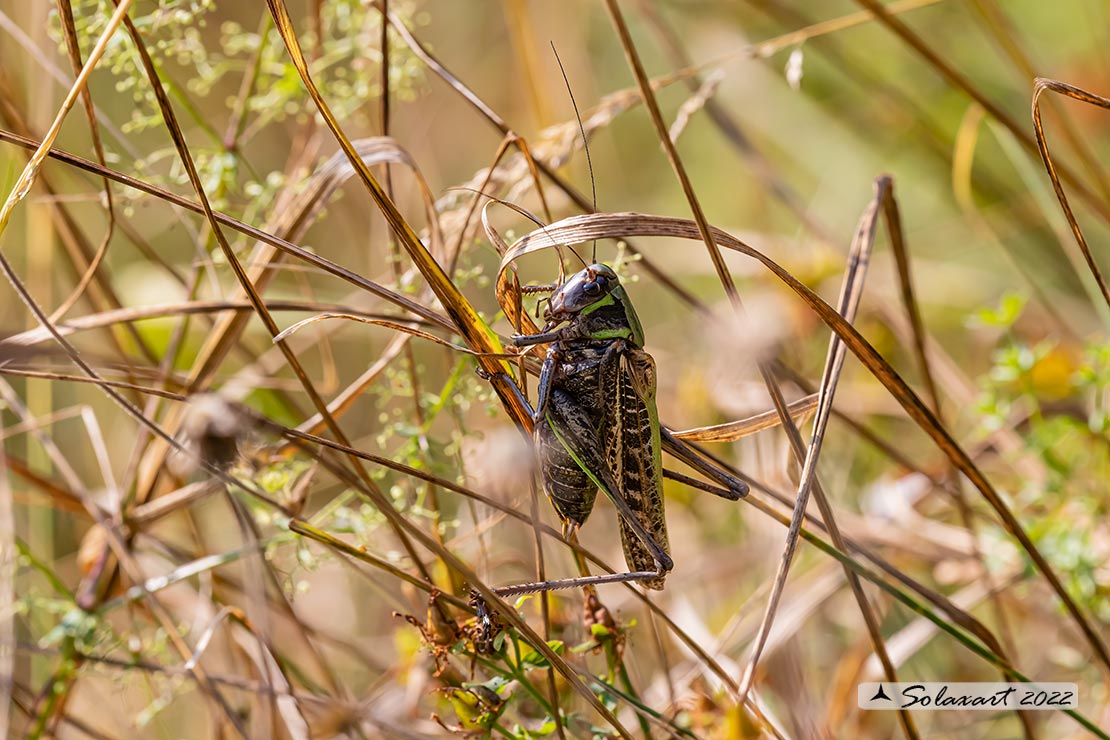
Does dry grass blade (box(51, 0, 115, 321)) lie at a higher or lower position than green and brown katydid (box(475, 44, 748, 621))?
higher

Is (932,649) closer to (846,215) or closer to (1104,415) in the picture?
(1104,415)

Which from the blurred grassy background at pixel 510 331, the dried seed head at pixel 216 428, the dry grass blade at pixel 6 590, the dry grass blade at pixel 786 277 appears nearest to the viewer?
the dried seed head at pixel 216 428

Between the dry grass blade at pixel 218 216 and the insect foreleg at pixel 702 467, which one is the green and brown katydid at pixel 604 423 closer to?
the insect foreleg at pixel 702 467

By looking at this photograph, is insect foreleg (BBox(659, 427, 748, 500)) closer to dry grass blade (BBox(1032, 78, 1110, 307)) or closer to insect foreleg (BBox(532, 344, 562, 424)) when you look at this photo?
insect foreleg (BBox(532, 344, 562, 424))

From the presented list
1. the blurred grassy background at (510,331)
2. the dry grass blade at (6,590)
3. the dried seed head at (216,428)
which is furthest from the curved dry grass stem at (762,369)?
the dry grass blade at (6,590)

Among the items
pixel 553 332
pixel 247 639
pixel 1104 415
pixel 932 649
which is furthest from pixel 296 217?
pixel 932 649

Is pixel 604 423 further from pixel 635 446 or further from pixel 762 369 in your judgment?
pixel 762 369

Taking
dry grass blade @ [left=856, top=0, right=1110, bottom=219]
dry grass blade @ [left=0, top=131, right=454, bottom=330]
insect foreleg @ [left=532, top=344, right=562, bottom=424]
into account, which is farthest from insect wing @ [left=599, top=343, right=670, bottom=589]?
dry grass blade @ [left=856, top=0, right=1110, bottom=219]
